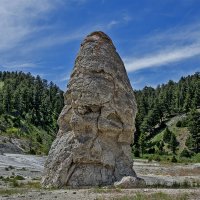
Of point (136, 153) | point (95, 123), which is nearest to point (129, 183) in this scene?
point (95, 123)

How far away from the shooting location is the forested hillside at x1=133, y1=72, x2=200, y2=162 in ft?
384

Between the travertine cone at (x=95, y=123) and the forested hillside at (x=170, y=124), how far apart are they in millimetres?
78058

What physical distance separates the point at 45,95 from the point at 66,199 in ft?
588

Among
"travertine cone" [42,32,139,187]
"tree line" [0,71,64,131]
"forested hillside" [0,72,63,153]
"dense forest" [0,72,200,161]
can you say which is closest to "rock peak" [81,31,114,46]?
"travertine cone" [42,32,139,187]

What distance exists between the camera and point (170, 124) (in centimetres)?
14550

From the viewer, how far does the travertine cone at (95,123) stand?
89.8 feet

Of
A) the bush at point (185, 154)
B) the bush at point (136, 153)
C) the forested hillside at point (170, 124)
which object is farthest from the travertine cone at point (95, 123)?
the bush at point (185, 154)

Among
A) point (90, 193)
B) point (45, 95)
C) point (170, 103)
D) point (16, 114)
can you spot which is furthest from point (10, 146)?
point (45, 95)

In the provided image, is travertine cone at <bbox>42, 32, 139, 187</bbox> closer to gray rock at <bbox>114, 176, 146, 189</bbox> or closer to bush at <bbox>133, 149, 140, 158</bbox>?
gray rock at <bbox>114, 176, 146, 189</bbox>

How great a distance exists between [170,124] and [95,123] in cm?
11963

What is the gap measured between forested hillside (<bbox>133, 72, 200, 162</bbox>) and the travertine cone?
7806cm

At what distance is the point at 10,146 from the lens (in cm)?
8550

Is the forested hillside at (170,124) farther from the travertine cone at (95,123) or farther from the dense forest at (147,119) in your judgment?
the travertine cone at (95,123)

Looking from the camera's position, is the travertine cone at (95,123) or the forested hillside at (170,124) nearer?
the travertine cone at (95,123)
